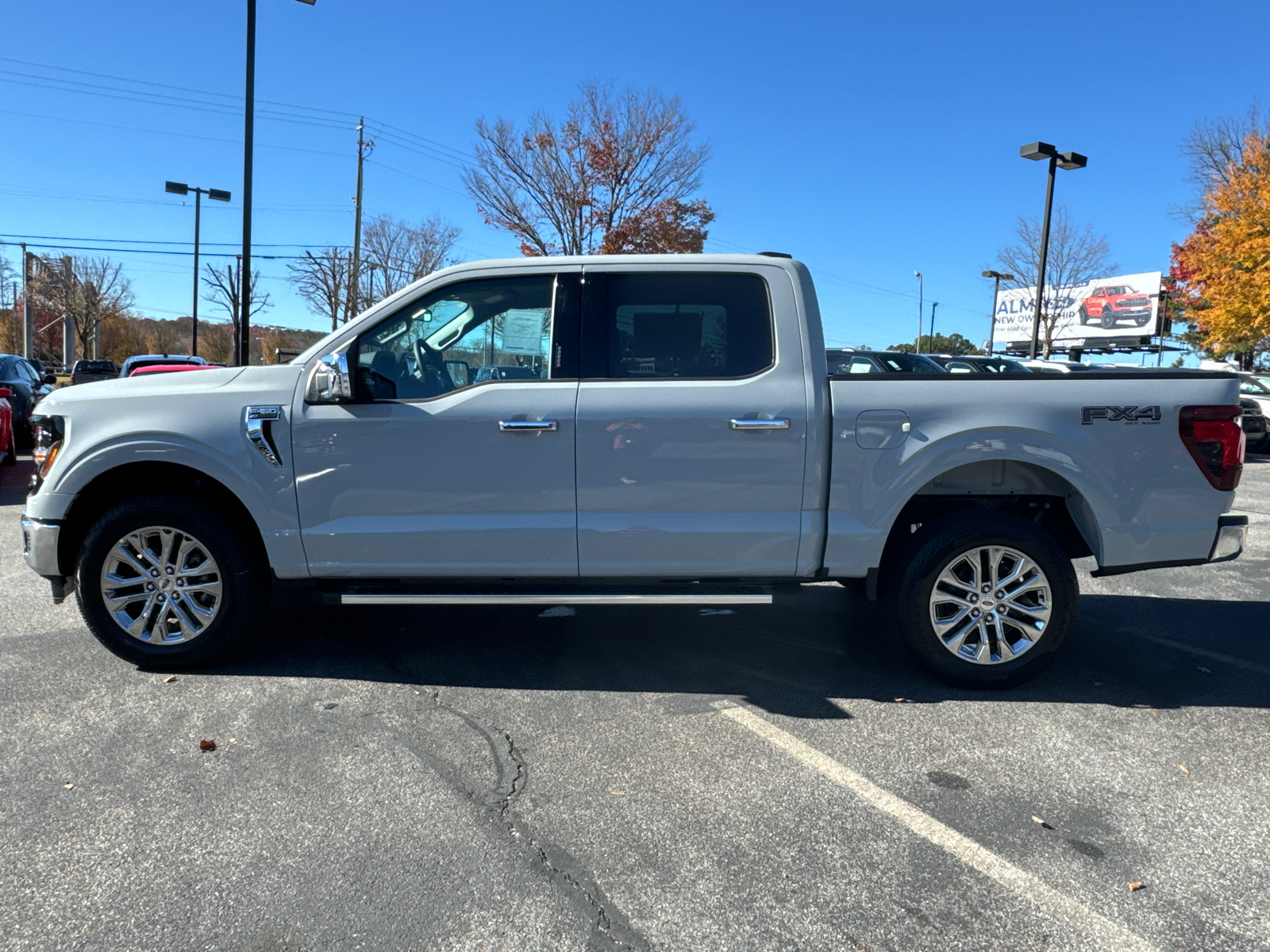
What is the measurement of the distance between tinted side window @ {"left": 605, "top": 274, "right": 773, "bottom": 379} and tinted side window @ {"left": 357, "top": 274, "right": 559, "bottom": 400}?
0.36 metres

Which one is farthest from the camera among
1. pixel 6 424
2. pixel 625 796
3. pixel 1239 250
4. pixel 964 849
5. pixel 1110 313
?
pixel 1110 313

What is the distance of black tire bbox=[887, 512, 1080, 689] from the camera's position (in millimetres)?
4352

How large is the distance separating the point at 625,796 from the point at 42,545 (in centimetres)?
315

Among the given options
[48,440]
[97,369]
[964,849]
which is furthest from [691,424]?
[97,369]

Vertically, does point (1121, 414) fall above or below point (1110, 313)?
below

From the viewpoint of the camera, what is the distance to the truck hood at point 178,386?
4.40 meters

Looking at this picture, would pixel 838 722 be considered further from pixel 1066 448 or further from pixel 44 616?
pixel 44 616

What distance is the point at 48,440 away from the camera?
4496mm

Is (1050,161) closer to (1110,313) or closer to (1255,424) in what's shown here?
(1255,424)

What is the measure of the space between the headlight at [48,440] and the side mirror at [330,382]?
126 centimetres

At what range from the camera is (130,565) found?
449 centimetres

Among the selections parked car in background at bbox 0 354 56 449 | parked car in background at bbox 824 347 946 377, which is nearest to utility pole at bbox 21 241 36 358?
parked car in background at bbox 0 354 56 449

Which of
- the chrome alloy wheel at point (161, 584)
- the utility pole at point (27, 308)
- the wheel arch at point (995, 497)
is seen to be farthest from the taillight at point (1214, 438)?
the utility pole at point (27, 308)

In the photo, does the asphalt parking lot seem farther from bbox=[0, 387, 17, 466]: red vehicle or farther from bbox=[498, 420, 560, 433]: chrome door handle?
bbox=[0, 387, 17, 466]: red vehicle
